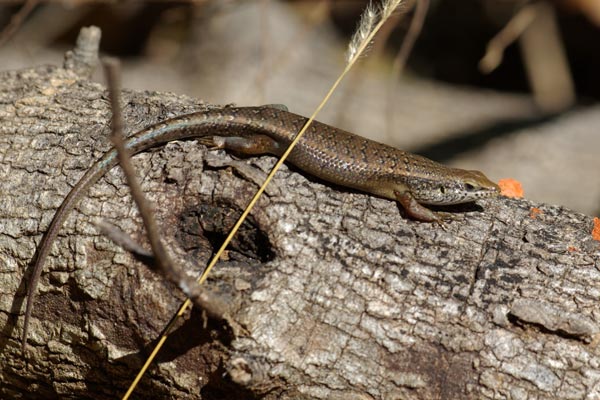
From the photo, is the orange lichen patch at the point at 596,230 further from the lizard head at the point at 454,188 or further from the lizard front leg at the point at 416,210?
the lizard front leg at the point at 416,210

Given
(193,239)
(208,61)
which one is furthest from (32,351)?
(208,61)

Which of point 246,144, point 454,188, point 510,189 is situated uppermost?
point 510,189

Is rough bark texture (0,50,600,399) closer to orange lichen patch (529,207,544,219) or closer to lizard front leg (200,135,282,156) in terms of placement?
orange lichen patch (529,207,544,219)

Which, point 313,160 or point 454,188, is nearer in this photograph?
point 313,160

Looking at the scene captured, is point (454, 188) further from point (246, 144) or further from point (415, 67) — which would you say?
point (415, 67)

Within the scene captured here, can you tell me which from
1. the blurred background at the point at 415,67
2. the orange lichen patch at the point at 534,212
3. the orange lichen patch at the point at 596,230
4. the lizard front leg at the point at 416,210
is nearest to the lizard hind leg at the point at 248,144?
the lizard front leg at the point at 416,210

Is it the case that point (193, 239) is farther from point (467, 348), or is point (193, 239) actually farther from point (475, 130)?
point (475, 130)

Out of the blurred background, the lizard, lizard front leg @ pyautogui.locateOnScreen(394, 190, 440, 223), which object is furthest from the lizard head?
the blurred background

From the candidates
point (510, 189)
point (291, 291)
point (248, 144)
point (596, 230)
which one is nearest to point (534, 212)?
point (596, 230)
